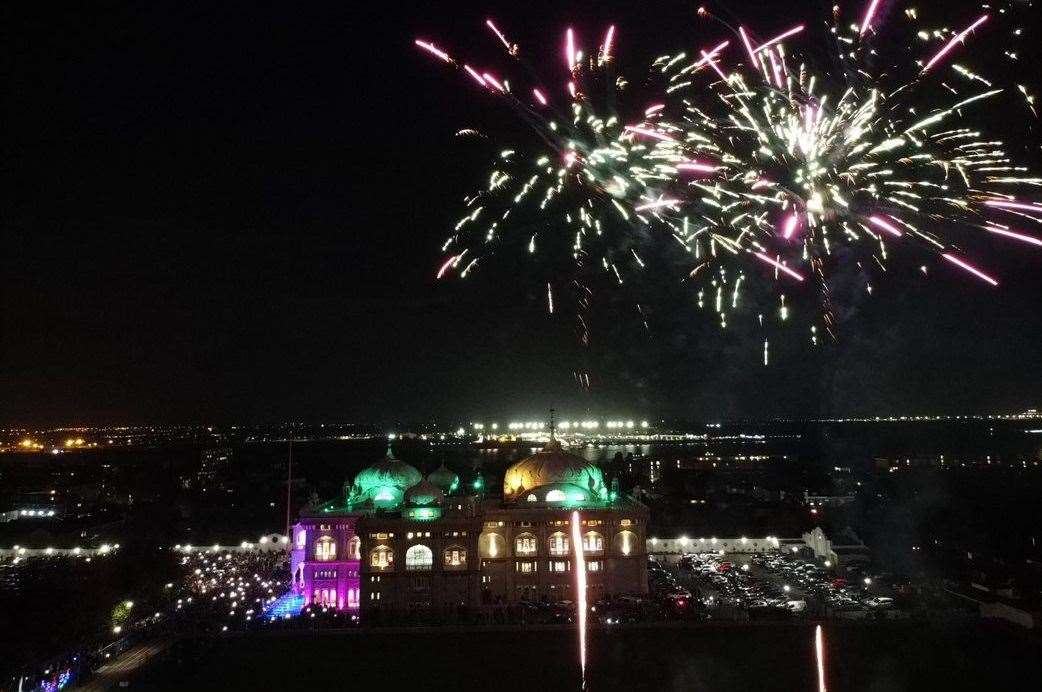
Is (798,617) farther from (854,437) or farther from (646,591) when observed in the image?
(854,437)

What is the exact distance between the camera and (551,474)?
3484cm

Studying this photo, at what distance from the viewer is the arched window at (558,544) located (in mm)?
32125

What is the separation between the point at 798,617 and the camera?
26.5 meters

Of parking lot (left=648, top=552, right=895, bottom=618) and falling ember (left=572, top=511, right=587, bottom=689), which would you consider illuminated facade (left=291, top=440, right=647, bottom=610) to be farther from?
parking lot (left=648, top=552, right=895, bottom=618)

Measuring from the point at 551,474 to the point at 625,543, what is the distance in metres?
4.78

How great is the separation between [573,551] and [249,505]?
4747 centimetres

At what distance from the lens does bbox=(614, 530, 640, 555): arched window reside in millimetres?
31953

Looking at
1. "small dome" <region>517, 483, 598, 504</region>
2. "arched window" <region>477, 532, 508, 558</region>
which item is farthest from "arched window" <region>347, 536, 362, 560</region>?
"small dome" <region>517, 483, 598, 504</region>

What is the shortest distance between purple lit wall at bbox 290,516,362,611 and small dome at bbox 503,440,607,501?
7.38m

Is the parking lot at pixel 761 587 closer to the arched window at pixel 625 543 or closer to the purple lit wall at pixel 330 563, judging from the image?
the arched window at pixel 625 543

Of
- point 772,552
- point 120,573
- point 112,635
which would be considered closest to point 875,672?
point 772,552

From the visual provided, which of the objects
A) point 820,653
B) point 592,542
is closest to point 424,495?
point 592,542

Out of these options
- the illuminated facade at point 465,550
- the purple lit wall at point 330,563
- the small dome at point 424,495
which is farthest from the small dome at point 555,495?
the purple lit wall at point 330,563

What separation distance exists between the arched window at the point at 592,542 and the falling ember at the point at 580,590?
365mm
